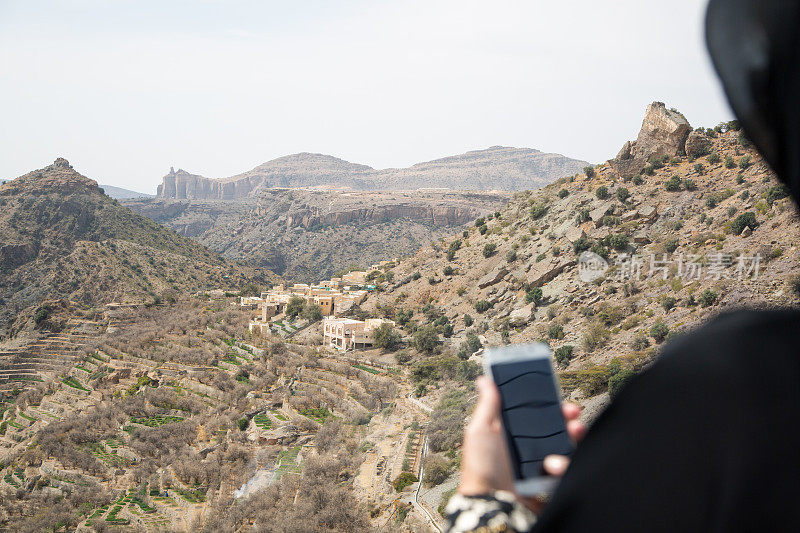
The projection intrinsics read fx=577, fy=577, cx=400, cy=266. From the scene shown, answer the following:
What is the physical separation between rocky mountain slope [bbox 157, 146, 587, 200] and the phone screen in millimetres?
125384

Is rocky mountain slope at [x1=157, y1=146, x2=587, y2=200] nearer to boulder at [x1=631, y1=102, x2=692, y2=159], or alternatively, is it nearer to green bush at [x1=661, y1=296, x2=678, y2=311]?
boulder at [x1=631, y1=102, x2=692, y2=159]

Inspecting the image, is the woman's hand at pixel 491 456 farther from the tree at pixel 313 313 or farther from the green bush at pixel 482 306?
the tree at pixel 313 313

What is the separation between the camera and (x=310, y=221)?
257 ft

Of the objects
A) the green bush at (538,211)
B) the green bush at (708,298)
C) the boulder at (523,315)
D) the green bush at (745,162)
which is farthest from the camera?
the green bush at (538,211)

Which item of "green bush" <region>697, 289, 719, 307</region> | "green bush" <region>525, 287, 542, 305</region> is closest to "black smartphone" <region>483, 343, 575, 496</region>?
"green bush" <region>697, 289, 719, 307</region>

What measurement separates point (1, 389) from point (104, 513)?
13663 mm

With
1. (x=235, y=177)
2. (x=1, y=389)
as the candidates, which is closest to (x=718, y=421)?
(x=1, y=389)

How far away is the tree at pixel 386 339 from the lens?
71.7 ft

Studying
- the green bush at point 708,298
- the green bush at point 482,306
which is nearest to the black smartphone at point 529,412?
the green bush at point 708,298

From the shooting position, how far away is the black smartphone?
2.46 feet

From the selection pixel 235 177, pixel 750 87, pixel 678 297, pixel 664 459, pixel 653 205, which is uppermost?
Answer: pixel 235 177

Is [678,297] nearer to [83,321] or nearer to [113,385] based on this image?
[113,385]

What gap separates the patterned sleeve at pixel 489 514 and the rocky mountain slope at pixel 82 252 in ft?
119

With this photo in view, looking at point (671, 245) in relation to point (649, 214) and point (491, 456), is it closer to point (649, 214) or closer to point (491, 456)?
Result: point (649, 214)
